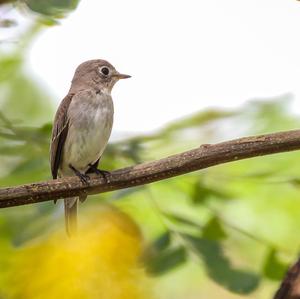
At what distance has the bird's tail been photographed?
223 cm

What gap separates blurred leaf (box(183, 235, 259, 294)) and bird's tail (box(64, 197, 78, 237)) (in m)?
0.37

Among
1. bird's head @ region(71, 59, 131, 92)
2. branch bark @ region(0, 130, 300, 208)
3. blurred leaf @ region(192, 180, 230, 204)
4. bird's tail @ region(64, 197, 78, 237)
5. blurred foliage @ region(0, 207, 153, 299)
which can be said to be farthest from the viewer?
bird's head @ region(71, 59, 131, 92)

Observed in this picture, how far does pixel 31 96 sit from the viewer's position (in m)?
2.75

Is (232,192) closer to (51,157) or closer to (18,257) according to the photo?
(51,157)

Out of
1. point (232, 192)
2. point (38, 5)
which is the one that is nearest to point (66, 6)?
point (38, 5)

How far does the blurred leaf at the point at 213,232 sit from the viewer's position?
2.48 meters

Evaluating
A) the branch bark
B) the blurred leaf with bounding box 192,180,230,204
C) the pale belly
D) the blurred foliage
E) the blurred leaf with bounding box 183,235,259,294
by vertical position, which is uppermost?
the branch bark

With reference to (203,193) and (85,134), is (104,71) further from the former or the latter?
(203,193)

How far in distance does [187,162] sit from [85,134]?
1362 millimetres

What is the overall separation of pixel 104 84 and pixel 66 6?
1.74m

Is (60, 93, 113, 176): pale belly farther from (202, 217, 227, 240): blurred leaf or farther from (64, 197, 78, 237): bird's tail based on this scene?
(202, 217, 227, 240): blurred leaf

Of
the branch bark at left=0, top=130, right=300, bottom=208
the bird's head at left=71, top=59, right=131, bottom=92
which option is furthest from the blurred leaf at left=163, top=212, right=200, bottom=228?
the bird's head at left=71, top=59, right=131, bottom=92

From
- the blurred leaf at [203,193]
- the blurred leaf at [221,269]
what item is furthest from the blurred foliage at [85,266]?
the blurred leaf at [203,193]

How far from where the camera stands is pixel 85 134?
3.40 m
